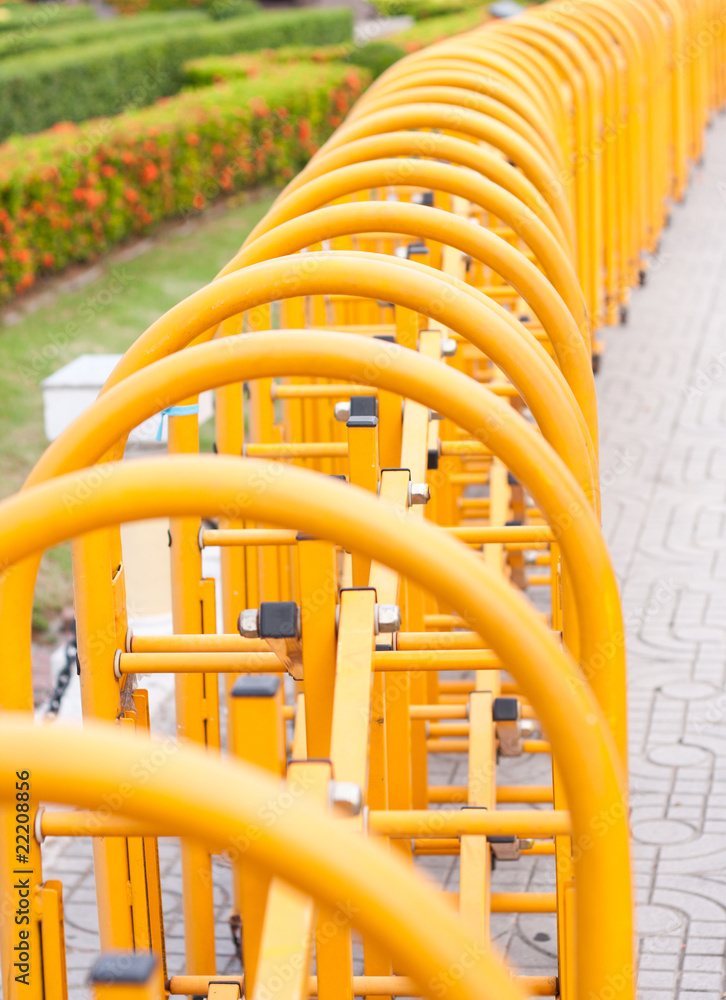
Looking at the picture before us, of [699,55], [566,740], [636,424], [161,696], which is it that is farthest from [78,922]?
[699,55]

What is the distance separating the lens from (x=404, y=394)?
2107mm

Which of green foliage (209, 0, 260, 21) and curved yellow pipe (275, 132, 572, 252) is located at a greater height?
green foliage (209, 0, 260, 21)

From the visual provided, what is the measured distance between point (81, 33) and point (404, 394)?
1948 centimetres

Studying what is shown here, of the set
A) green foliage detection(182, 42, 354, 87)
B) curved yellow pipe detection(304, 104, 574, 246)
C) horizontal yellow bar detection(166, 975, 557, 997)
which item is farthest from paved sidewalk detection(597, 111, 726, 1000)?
green foliage detection(182, 42, 354, 87)

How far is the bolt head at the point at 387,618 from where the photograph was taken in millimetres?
2318

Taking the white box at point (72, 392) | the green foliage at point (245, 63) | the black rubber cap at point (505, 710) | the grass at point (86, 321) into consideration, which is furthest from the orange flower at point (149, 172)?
the black rubber cap at point (505, 710)

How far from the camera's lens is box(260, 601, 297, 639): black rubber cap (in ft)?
7.12

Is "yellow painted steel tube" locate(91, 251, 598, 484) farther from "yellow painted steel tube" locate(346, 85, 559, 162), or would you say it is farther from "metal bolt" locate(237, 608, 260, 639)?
"yellow painted steel tube" locate(346, 85, 559, 162)

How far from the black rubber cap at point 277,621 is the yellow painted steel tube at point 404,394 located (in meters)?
0.37

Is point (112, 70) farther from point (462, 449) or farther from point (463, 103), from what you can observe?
point (462, 449)

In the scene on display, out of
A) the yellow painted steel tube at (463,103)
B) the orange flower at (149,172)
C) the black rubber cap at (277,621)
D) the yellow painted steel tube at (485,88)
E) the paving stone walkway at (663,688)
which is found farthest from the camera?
the orange flower at (149,172)

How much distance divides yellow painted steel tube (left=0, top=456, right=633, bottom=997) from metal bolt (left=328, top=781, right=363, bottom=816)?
296 mm

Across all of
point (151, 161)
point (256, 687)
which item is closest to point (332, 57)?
point (151, 161)

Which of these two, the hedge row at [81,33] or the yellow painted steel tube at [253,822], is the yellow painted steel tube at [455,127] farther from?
the hedge row at [81,33]
